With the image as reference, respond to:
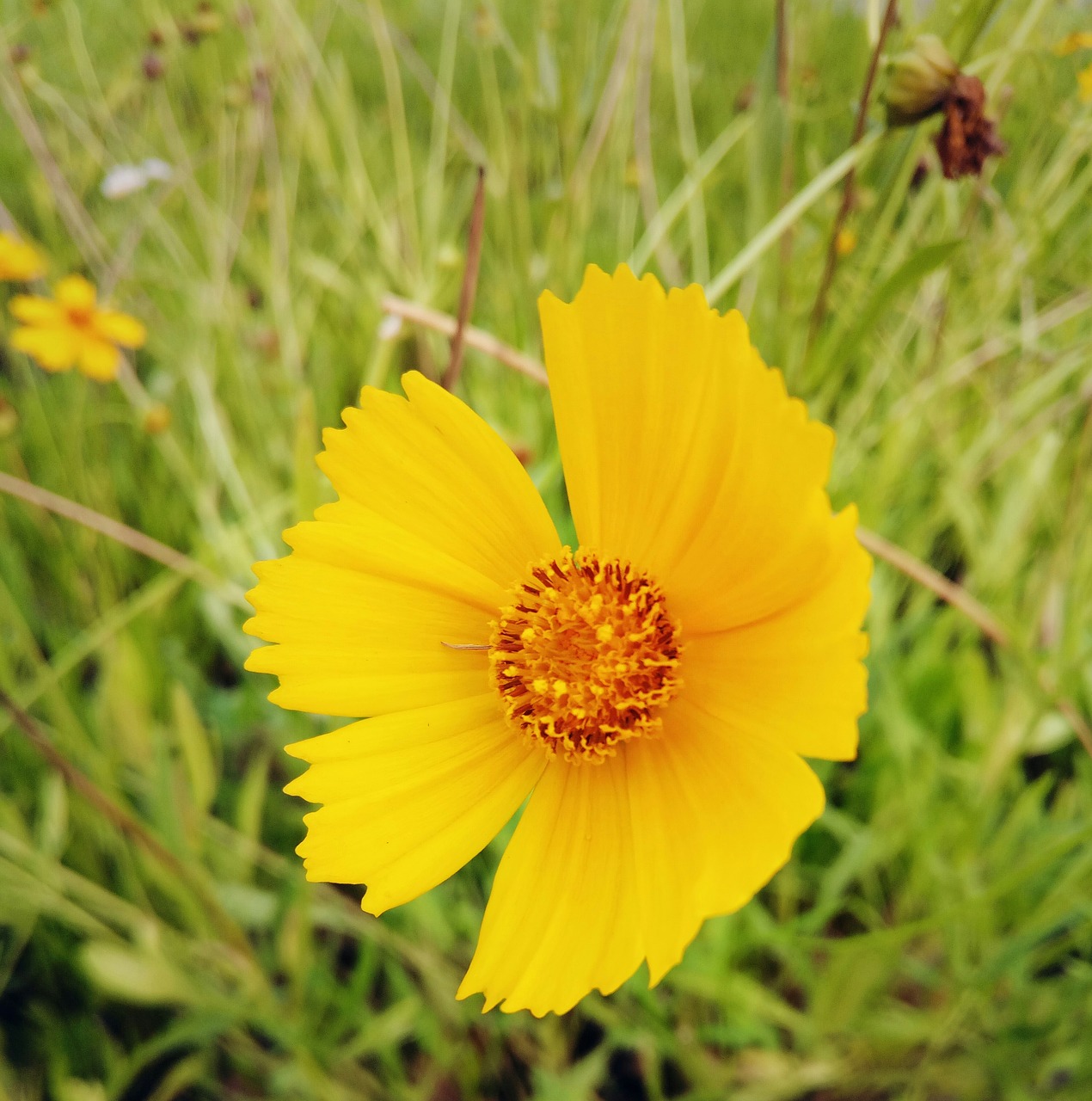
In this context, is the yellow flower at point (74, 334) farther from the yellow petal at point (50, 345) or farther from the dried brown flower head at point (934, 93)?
the dried brown flower head at point (934, 93)

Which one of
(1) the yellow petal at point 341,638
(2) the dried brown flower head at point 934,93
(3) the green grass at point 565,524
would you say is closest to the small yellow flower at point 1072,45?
(3) the green grass at point 565,524

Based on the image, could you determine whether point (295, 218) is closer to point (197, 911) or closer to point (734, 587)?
point (197, 911)

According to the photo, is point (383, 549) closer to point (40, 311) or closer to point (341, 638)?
point (341, 638)

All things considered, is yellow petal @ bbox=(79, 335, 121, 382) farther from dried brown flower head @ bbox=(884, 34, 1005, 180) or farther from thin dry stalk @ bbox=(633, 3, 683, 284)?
dried brown flower head @ bbox=(884, 34, 1005, 180)

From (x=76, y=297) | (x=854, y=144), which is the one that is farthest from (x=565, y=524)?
(x=76, y=297)

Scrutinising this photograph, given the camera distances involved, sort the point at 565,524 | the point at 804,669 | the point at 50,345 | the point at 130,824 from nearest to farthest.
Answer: the point at 804,669, the point at 130,824, the point at 565,524, the point at 50,345

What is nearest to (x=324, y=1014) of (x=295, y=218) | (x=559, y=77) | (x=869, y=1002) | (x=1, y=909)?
(x=1, y=909)
